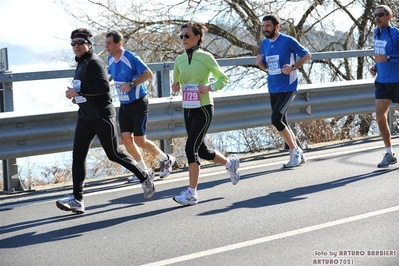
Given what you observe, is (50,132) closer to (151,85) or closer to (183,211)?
(183,211)

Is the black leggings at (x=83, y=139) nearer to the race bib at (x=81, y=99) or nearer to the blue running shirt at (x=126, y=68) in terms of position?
the race bib at (x=81, y=99)

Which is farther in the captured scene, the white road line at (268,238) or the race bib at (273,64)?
the race bib at (273,64)

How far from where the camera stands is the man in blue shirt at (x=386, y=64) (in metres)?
10.0

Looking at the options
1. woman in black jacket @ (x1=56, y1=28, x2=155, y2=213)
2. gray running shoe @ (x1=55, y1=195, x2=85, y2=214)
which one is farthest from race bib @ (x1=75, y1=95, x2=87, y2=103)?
gray running shoe @ (x1=55, y1=195, x2=85, y2=214)

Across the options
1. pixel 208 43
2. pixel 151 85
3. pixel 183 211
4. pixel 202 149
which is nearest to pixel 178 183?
pixel 202 149

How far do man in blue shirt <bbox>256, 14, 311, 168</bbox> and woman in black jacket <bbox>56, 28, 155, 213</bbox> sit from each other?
2883 millimetres

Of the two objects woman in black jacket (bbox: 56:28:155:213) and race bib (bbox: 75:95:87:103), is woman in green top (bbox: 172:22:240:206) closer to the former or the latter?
woman in black jacket (bbox: 56:28:155:213)

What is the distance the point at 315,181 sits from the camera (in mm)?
9312

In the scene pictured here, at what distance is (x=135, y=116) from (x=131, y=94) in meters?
0.26

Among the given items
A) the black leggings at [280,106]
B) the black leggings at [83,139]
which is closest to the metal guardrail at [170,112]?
the black leggings at [280,106]

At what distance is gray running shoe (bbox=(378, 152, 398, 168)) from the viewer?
32.7ft

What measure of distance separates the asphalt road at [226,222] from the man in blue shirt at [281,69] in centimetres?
50

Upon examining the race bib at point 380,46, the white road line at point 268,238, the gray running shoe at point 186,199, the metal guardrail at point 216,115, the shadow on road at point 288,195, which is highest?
the race bib at point 380,46

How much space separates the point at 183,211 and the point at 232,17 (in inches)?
389
